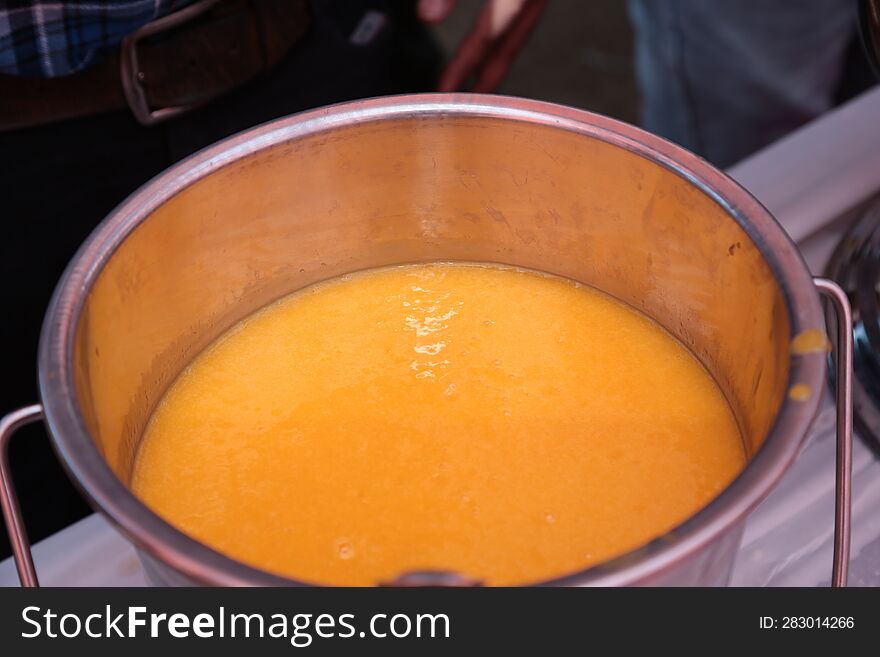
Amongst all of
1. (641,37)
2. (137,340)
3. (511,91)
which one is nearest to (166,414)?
(137,340)

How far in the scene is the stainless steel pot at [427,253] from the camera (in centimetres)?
43

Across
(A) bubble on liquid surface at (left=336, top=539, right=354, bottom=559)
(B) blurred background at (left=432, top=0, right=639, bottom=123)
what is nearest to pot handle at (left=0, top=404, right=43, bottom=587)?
(A) bubble on liquid surface at (left=336, top=539, right=354, bottom=559)

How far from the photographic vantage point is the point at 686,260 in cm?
62

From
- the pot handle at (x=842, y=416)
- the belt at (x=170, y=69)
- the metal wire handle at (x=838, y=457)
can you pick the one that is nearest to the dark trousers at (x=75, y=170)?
the belt at (x=170, y=69)

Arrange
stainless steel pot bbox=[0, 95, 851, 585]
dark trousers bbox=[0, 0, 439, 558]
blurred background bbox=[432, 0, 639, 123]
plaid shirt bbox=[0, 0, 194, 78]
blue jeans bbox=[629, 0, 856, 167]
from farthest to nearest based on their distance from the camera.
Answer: blurred background bbox=[432, 0, 639, 123] → blue jeans bbox=[629, 0, 856, 167] → dark trousers bbox=[0, 0, 439, 558] → plaid shirt bbox=[0, 0, 194, 78] → stainless steel pot bbox=[0, 95, 851, 585]

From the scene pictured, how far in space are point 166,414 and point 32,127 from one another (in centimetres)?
37

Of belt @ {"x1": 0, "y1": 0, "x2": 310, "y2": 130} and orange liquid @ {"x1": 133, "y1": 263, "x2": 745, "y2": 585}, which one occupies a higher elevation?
belt @ {"x1": 0, "y1": 0, "x2": 310, "y2": 130}

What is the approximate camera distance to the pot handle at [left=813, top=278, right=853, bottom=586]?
52 centimetres

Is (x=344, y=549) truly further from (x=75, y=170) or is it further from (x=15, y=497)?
(x=75, y=170)

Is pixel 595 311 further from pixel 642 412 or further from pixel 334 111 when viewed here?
pixel 334 111

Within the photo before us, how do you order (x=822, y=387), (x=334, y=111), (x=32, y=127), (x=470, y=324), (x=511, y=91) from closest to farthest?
1. (x=822, y=387)
2. (x=334, y=111)
3. (x=470, y=324)
4. (x=32, y=127)
5. (x=511, y=91)

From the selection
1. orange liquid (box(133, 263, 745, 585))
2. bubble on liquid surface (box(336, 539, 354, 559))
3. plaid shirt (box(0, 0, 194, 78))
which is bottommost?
bubble on liquid surface (box(336, 539, 354, 559))

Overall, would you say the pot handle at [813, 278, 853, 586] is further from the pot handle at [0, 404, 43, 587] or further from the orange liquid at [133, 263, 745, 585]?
the pot handle at [0, 404, 43, 587]

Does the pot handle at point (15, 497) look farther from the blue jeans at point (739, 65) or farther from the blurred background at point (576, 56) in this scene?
the blurred background at point (576, 56)
